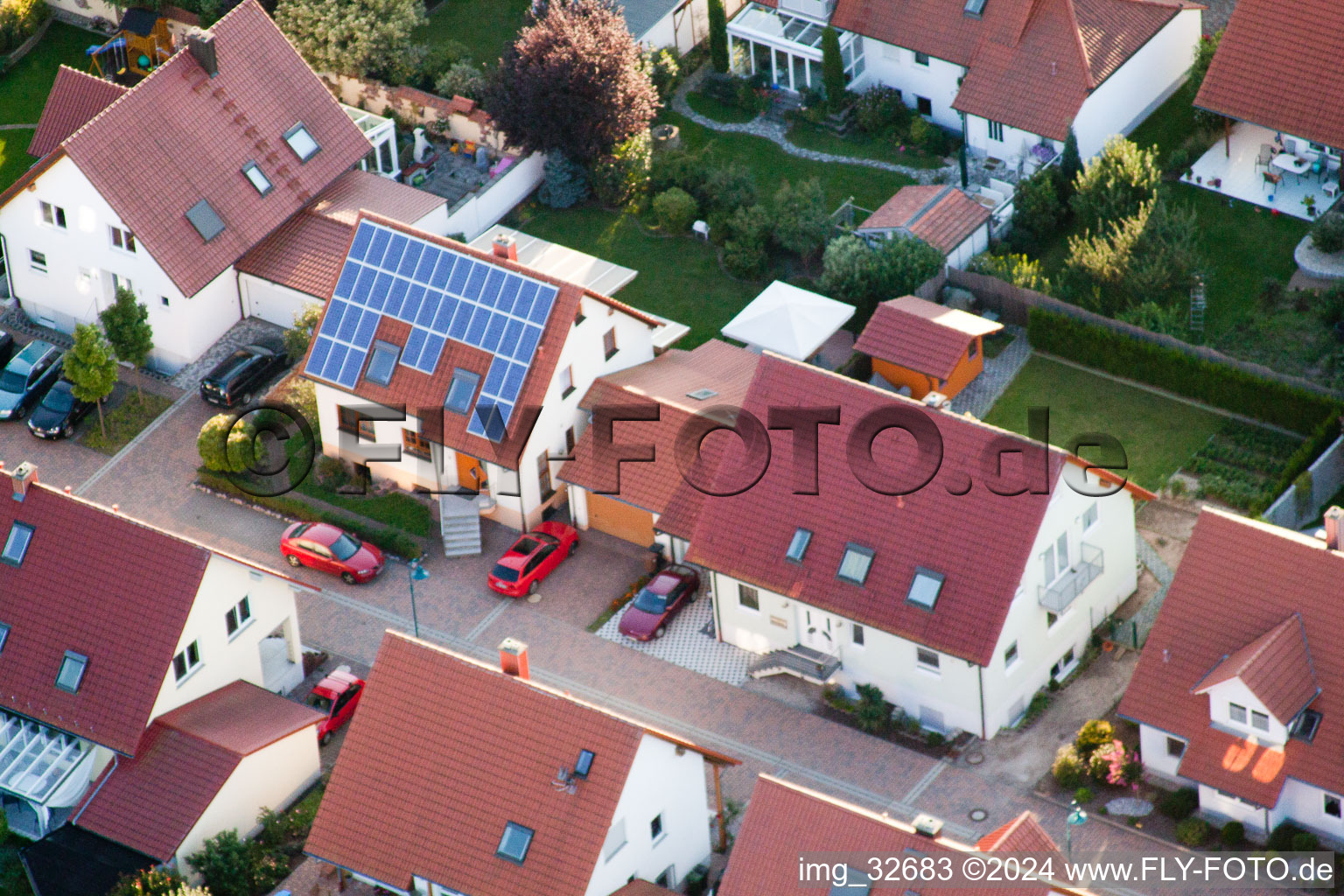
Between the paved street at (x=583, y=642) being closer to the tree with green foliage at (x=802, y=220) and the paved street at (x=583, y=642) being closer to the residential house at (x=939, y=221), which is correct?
the tree with green foliage at (x=802, y=220)

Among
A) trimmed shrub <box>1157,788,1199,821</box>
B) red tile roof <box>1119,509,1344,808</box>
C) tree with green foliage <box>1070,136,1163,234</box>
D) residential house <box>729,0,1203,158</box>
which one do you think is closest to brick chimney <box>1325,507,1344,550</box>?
red tile roof <box>1119,509,1344,808</box>

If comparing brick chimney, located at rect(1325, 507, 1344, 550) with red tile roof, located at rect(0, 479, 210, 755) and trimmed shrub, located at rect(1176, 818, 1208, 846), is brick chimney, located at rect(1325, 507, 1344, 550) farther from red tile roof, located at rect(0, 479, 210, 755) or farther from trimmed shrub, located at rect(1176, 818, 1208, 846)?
red tile roof, located at rect(0, 479, 210, 755)

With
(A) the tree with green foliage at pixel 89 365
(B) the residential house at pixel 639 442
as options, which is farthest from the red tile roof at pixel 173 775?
(A) the tree with green foliage at pixel 89 365

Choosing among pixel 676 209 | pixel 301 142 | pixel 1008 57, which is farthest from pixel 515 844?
pixel 1008 57

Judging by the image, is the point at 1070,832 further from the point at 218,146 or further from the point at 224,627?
the point at 218,146

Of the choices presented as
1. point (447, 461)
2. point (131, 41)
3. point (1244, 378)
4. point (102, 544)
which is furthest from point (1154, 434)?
point (131, 41)

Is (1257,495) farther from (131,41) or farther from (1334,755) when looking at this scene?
(131,41)
